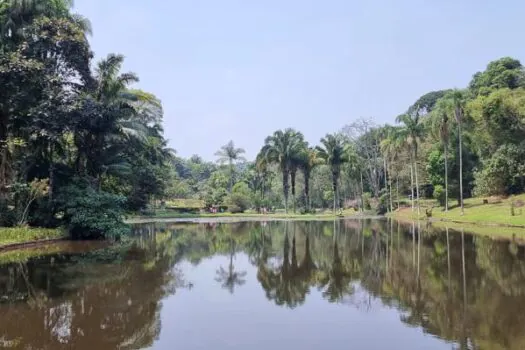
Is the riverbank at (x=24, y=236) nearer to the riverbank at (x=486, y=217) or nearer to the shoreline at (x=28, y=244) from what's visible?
the shoreline at (x=28, y=244)

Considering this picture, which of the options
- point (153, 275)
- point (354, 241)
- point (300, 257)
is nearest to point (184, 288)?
point (153, 275)

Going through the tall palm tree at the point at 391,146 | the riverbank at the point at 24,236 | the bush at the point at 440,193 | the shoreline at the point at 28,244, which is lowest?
the shoreline at the point at 28,244

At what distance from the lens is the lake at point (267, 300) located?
8352 millimetres

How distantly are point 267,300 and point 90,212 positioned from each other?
17766 millimetres

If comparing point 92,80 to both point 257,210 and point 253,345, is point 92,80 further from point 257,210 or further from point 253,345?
point 257,210

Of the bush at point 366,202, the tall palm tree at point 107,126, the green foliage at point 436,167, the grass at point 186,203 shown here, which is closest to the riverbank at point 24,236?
the tall palm tree at point 107,126

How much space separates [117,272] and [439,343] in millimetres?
10614

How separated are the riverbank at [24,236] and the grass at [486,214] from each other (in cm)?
2772

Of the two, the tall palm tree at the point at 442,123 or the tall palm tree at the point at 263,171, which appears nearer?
the tall palm tree at the point at 442,123

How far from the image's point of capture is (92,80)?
94.7 ft

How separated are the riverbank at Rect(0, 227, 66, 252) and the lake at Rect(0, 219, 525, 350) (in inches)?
133

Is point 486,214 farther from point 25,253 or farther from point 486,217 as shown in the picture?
point 25,253

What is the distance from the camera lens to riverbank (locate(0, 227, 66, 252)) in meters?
23.6

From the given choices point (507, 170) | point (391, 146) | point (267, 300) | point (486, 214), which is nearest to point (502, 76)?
point (391, 146)
